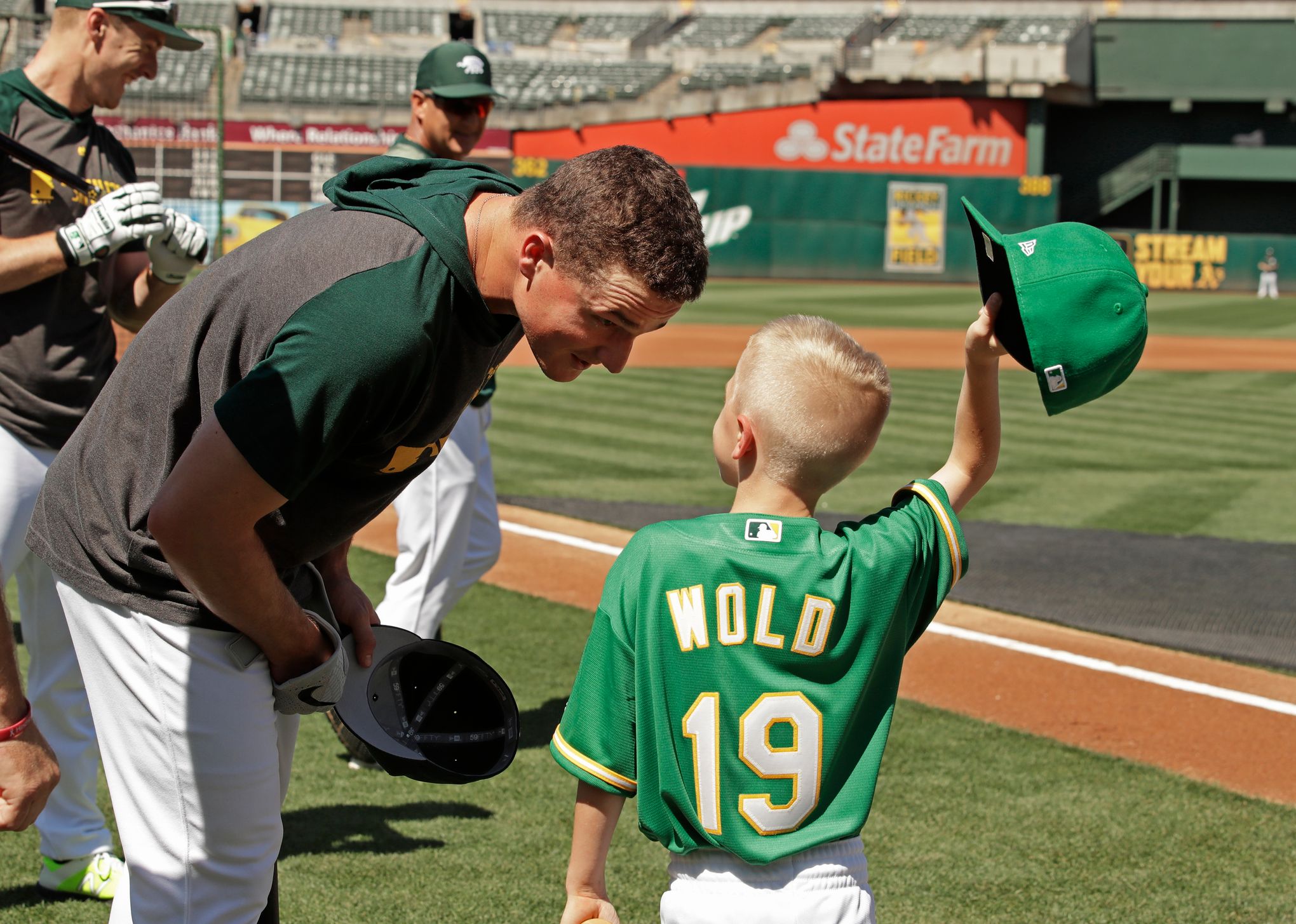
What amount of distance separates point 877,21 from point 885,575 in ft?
151

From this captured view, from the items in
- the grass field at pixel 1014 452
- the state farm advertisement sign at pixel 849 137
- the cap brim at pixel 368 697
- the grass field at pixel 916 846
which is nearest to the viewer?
the cap brim at pixel 368 697

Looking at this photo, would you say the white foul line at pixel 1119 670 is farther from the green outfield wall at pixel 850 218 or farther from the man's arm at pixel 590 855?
the green outfield wall at pixel 850 218

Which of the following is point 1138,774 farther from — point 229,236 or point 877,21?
point 877,21

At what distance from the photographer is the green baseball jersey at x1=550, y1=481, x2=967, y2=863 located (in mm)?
2152

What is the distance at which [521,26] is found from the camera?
4738cm

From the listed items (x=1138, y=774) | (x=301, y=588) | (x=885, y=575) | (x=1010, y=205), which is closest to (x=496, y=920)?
(x=301, y=588)

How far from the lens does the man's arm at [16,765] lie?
218 cm

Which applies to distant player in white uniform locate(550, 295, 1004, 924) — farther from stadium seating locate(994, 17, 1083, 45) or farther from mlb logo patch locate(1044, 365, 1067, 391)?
stadium seating locate(994, 17, 1083, 45)

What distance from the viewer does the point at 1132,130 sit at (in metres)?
42.7

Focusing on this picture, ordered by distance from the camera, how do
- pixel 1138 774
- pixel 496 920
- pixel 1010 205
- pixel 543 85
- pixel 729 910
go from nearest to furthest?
pixel 729 910 < pixel 496 920 < pixel 1138 774 < pixel 1010 205 < pixel 543 85

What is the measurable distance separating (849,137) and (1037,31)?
738cm

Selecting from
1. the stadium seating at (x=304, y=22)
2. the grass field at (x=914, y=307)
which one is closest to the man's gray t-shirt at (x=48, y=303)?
the grass field at (x=914, y=307)

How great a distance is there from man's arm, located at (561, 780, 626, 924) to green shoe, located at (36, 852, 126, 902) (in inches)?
73.4

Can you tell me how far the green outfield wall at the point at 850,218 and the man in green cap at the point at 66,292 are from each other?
32.0 metres
